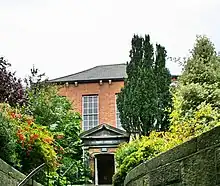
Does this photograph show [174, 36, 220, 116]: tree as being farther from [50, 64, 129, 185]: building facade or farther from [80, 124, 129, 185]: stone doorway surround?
[50, 64, 129, 185]: building facade

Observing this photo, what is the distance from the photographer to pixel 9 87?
1064cm

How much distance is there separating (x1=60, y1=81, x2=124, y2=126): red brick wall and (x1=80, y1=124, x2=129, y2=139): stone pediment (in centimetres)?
409

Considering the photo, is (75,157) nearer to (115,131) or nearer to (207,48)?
(115,131)

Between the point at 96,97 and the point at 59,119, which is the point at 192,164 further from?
the point at 96,97

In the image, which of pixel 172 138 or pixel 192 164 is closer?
pixel 192 164

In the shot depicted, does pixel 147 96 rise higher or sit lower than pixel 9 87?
higher

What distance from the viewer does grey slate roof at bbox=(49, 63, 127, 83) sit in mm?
24016

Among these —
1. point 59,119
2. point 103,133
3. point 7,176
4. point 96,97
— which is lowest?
point 7,176

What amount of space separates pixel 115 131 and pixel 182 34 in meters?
6.82

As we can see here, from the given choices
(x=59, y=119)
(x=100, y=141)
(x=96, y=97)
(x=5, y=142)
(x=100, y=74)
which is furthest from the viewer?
(x=100, y=74)

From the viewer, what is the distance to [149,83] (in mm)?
15016

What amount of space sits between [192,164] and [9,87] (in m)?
8.60

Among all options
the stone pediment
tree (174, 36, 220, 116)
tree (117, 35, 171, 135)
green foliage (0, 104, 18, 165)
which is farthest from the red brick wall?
green foliage (0, 104, 18, 165)

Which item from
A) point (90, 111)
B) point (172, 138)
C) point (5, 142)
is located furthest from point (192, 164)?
point (90, 111)
